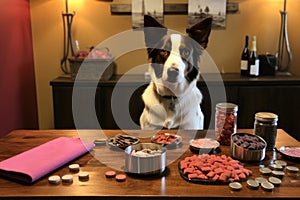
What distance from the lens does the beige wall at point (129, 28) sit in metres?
2.99

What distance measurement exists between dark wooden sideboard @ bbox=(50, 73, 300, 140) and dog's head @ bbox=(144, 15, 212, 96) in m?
0.68

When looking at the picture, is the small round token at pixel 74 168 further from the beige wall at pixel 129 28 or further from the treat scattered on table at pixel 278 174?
Answer: the beige wall at pixel 129 28

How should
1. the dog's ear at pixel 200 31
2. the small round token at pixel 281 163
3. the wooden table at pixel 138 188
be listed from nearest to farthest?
the wooden table at pixel 138 188
the small round token at pixel 281 163
the dog's ear at pixel 200 31

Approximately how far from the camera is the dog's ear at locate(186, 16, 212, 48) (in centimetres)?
184

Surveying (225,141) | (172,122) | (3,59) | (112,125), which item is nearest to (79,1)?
(3,59)

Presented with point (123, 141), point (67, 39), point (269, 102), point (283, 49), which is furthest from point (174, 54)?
point (283, 49)

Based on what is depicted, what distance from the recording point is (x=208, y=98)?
8.91 feet

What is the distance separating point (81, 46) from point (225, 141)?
212 cm

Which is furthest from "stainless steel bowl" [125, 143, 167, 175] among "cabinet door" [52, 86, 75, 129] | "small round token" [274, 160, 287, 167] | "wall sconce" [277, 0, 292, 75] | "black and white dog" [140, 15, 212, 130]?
"wall sconce" [277, 0, 292, 75]

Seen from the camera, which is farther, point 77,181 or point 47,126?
point 47,126

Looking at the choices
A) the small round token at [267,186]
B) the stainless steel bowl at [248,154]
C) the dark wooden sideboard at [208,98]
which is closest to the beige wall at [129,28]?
the dark wooden sideboard at [208,98]

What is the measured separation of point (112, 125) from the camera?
9.11 ft

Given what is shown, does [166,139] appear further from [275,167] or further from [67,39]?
[67,39]

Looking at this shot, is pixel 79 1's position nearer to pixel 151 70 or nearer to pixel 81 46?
pixel 81 46
